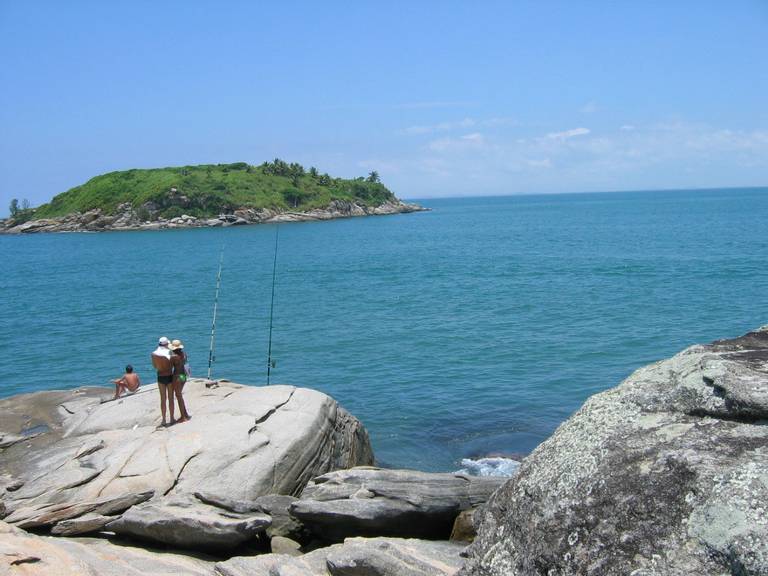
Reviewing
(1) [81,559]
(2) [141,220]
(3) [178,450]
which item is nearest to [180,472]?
(3) [178,450]

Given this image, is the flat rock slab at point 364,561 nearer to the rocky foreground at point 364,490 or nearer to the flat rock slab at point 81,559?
the rocky foreground at point 364,490

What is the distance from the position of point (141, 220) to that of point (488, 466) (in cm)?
11512

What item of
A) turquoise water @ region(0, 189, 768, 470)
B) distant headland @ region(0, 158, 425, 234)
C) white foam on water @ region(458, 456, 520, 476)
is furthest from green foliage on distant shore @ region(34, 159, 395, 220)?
white foam on water @ region(458, 456, 520, 476)

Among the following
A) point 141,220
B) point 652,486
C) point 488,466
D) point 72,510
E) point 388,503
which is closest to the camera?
point 652,486

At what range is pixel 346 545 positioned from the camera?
331 inches

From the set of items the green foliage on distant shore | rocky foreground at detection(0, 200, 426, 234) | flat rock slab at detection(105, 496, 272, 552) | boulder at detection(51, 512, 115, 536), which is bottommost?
boulder at detection(51, 512, 115, 536)

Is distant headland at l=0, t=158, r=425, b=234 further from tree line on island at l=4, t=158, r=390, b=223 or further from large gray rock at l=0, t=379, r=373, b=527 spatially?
large gray rock at l=0, t=379, r=373, b=527

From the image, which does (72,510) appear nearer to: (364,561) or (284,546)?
(284,546)

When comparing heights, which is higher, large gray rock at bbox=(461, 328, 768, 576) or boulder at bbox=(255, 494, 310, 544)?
large gray rock at bbox=(461, 328, 768, 576)

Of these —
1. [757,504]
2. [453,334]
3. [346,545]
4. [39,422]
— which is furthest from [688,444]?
[453,334]

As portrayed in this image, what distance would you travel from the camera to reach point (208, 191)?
418ft

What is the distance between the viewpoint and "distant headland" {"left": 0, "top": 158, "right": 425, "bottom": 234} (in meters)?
124

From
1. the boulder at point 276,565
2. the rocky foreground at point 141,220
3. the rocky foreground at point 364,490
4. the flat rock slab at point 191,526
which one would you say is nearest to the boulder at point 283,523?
the rocky foreground at point 364,490

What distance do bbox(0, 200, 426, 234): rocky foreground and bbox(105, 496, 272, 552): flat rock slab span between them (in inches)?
4466
